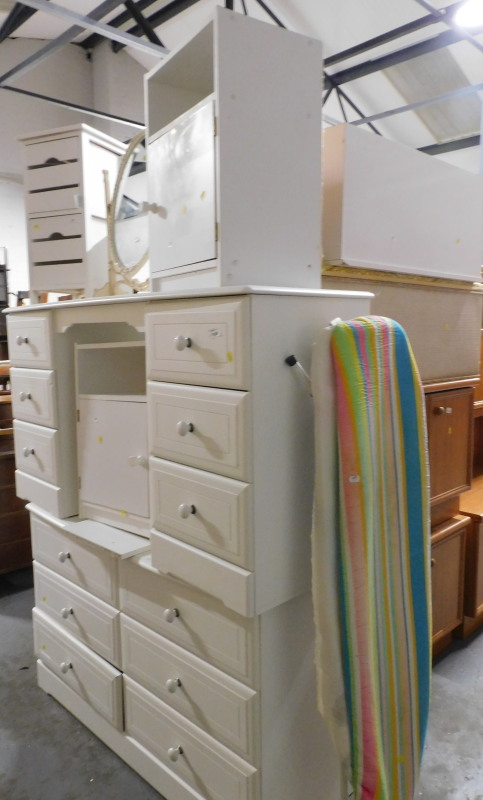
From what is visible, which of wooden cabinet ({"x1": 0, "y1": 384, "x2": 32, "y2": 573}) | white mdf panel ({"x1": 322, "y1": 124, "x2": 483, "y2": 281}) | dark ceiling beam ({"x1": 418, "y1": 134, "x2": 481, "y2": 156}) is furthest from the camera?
dark ceiling beam ({"x1": 418, "y1": 134, "x2": 481, "y2": 156})

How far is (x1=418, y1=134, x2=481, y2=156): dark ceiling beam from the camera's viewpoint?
384 cm

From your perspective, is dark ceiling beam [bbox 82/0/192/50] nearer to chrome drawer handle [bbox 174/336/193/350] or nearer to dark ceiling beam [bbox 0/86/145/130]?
dark ceiling beam [bbox 0/86/145/130]

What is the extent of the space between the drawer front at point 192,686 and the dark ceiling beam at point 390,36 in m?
2.71

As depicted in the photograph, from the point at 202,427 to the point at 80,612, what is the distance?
2.72ft

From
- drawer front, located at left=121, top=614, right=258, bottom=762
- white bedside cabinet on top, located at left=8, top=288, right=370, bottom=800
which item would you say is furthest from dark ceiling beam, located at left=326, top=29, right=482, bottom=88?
drawer front, located at left=121, top=614, right=258, bottom=762

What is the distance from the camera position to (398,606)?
108 centimetres

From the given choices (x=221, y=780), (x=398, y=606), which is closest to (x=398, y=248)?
(x=398, y=606)

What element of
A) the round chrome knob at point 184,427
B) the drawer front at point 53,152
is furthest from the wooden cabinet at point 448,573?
the drawer front at point 53,152

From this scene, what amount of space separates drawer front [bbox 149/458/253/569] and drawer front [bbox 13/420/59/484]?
482 mm

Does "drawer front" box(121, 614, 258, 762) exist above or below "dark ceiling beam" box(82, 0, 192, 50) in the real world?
below

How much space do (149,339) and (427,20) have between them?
246cm

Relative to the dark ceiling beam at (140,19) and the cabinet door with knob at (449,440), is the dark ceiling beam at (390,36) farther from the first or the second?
the cabinet door with knob at (449,440)

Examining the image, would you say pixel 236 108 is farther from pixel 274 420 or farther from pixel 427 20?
pixel 427 20

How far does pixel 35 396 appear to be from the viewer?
158cm
